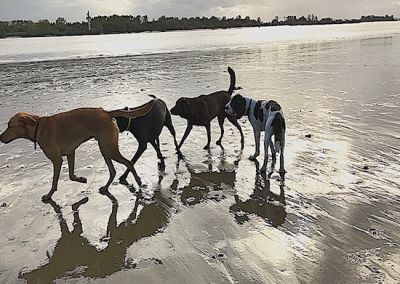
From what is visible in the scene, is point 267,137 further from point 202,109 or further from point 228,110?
point 202,109

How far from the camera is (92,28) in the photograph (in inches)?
3716

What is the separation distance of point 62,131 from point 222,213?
2.33 meters

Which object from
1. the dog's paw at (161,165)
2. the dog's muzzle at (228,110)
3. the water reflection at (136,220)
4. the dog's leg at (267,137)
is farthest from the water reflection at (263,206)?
the dog's muzzle at (228,110)

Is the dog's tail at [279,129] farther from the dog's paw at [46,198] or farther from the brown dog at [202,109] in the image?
the dog's paw at [46,198]

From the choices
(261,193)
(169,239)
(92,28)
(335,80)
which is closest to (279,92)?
(335,80)

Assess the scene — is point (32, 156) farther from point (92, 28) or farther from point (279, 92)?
point (92, 28)

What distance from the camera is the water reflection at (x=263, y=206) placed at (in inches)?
229

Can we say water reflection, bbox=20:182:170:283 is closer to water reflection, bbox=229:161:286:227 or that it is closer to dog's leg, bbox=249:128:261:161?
water reflection, bbox=229:161:286:227

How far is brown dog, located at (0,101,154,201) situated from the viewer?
6562 millimetres

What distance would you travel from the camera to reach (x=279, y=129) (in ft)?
24.7

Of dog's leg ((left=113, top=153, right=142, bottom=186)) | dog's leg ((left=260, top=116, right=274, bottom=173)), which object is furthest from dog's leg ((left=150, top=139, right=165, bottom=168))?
dog's leg ((left=260, top=116, right=274, bottom=173))

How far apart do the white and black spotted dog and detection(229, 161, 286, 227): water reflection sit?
2.44 feet

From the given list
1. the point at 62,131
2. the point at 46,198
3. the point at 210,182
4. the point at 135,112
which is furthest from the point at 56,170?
the point at 210,182

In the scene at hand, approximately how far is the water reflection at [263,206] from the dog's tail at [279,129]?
0.78 m
